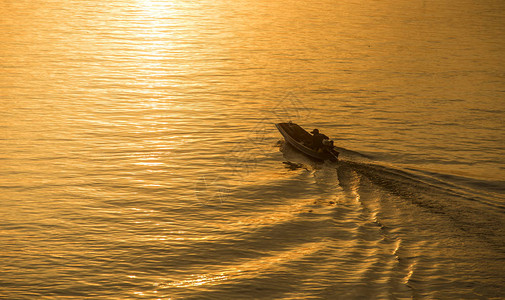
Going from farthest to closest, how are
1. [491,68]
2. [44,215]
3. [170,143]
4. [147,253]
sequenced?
[491,68] < [170,143] < [44,215] < [147,253]

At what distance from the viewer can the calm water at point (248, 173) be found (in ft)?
77.4

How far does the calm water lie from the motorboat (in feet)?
2.17

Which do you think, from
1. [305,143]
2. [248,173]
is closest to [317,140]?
[305,143]

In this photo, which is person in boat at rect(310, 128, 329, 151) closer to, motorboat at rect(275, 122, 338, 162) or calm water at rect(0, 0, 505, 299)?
motorboat at rect(275, 122, 338, 162)

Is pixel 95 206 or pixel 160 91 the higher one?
pixel 160 91

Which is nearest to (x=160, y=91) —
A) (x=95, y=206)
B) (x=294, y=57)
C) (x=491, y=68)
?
(x=294, y=57)

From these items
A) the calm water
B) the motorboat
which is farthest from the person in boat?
the calm water

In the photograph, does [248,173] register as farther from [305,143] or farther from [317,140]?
[317,140]

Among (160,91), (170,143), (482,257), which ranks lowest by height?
(482,257)

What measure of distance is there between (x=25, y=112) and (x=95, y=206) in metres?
16.8

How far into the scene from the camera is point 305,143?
34.7m

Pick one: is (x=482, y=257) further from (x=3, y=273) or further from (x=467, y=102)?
(x=467, y=102)

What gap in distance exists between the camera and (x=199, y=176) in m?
33.1

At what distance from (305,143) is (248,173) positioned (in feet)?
12.7
